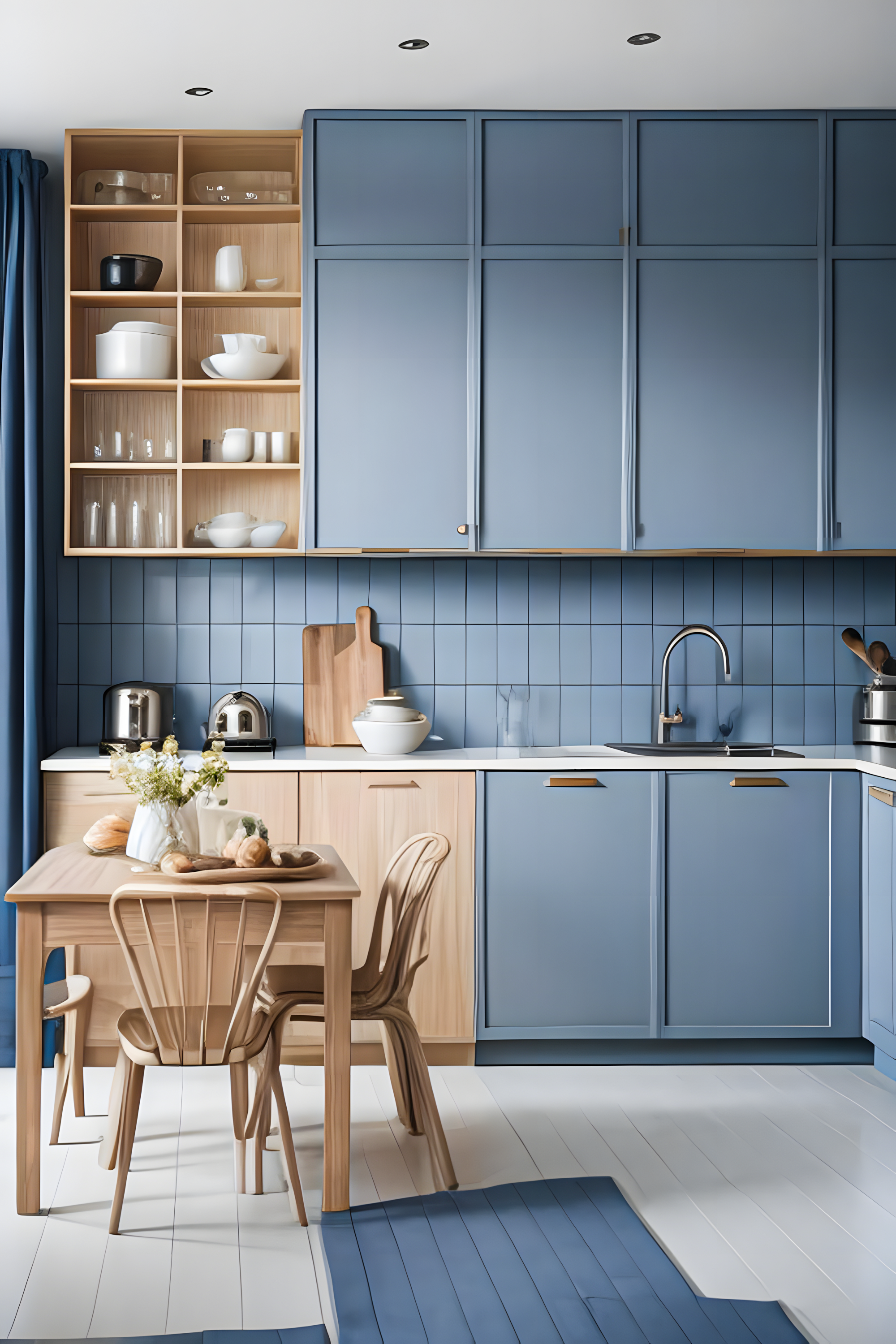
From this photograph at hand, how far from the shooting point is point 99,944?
7.75 ft

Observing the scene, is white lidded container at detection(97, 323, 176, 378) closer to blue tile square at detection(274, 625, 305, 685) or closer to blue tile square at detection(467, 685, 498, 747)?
blue tile square at detection(274, 625, 305, 685)

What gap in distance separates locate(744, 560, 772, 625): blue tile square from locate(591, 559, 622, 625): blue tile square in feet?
1.48

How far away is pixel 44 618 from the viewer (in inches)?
147

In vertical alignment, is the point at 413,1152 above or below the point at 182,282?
below

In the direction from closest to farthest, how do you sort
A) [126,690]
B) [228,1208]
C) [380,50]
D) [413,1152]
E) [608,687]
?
[228,1208] < [413,1152] < [380,50] < [126,690] < [608,687]

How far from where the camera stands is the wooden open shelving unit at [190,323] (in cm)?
363

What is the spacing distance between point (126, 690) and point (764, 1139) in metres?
2.32

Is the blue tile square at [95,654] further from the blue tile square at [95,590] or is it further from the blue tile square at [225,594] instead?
the blue tile square at [225,594]

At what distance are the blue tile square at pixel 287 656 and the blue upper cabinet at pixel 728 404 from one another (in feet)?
4.03

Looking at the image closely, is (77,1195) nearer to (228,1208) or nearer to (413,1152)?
(228,1208)

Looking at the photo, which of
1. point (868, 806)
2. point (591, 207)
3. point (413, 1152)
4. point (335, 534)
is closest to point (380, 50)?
point (591, 207)

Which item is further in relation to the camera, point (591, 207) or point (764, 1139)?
point (591, 207)

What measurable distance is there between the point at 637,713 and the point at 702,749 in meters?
0.28

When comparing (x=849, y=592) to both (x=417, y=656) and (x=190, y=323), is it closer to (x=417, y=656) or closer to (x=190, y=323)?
(x=417, y=656)
